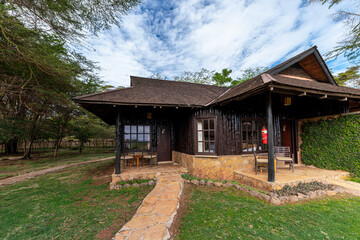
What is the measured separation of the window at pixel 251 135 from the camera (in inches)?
242

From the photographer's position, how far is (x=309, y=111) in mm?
6578

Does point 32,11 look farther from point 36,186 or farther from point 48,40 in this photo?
point 36,186

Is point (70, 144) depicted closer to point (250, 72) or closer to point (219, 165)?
point (219, 165)

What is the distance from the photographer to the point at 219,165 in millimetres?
5703

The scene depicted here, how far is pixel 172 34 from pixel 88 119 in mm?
12187

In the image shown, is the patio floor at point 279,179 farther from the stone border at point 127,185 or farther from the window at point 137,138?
the window at point 137,138

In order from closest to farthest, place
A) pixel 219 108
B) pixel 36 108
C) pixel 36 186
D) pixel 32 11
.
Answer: pixel 32 11
pixel 36 186
pixel 219 108
pixel 36 108

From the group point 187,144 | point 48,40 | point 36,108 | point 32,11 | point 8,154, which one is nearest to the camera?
point 32,11

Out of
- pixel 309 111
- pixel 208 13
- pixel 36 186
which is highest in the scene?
pixel 208 13

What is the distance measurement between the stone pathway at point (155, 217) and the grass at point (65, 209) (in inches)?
15.1

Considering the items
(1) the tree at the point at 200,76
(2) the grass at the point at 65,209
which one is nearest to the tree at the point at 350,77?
(1) the tree at the point at 200,76

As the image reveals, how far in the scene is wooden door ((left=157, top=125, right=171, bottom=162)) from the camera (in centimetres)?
755

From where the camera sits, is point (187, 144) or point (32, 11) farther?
point (187, 144)

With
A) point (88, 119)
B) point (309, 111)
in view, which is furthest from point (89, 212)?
point (88, 119)
